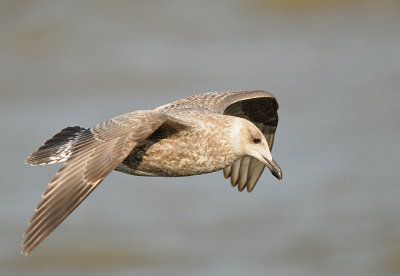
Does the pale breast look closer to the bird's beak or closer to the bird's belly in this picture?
the bird's belly

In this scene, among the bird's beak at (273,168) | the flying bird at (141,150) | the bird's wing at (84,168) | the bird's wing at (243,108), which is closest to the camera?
the bird's wing at (84,168)

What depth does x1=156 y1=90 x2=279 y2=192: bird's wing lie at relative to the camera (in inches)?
424

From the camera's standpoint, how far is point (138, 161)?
30.4 ft

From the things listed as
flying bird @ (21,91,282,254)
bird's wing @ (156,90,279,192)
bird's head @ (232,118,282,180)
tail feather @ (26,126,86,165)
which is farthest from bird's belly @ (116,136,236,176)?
bird's wing @ (156,90,279,192)

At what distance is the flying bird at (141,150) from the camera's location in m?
8.17

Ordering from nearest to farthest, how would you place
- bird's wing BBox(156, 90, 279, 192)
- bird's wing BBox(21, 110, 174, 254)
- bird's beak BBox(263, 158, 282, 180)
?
bird's wing BBox(21, 110, 174, 254), bird's beak BBox(263, 158, 282, 180), bird's wing BBox(156, 90, 279, 192)

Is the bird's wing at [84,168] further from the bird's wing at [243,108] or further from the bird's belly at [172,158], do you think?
the bird's wing at [243,108]

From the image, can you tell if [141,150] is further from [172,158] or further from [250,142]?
[250,142]

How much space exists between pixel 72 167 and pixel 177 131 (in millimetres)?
1329

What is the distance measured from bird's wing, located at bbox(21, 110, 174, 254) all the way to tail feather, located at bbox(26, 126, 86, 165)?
172 mm

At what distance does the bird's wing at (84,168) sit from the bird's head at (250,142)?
1.02 m

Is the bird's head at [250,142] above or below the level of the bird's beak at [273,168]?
above

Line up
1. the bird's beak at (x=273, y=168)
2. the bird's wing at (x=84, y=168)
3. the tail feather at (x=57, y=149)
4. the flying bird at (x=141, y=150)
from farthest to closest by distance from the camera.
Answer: the bird's beak at (x=273, y=168)
the tail feather at (x=57, y=149)
the flying bird at (x=141, y=150)
the bird's wing at (x=84, y=168)

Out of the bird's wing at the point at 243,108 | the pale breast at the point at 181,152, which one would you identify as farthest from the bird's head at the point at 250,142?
the bird's wing at the point at 243,108
